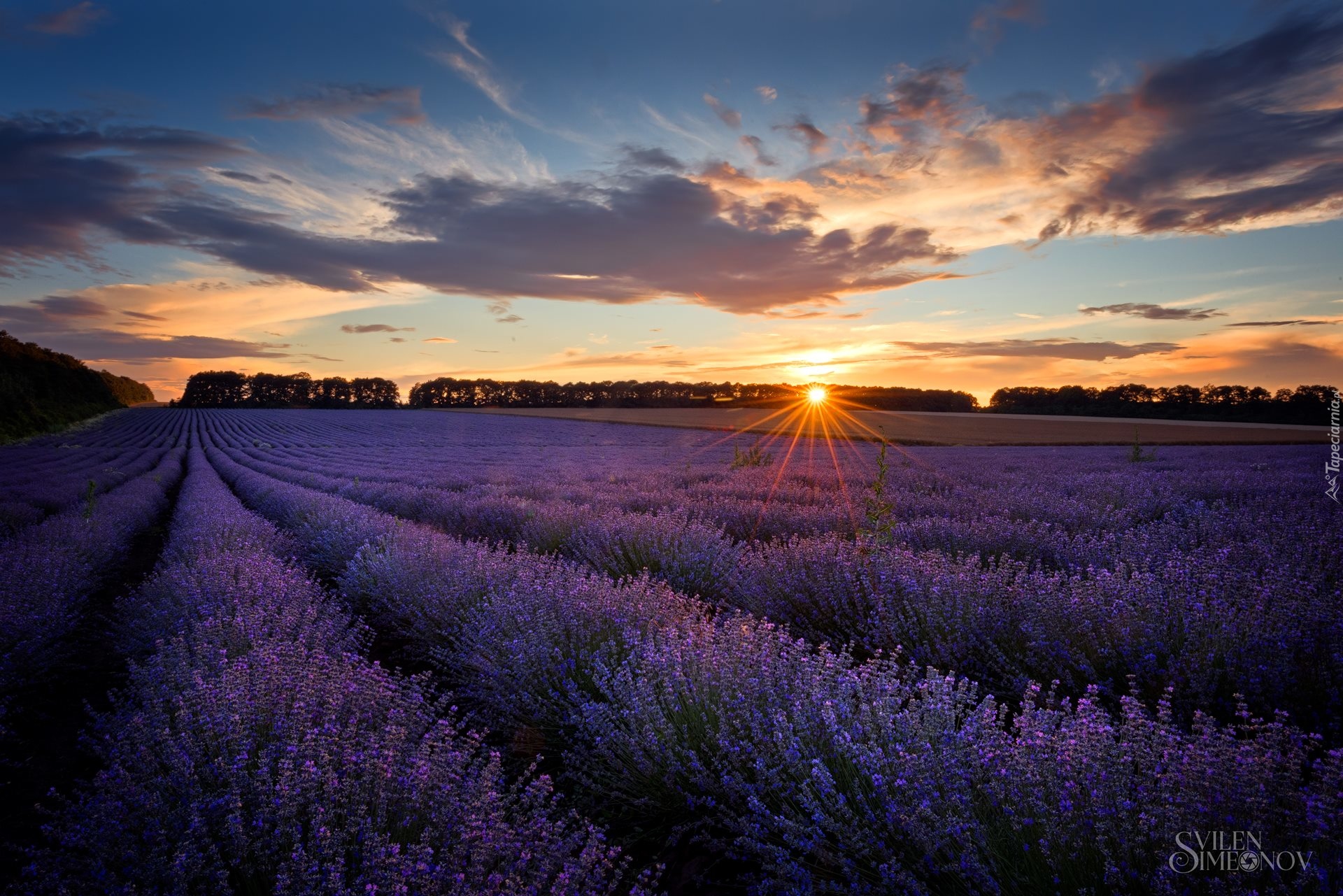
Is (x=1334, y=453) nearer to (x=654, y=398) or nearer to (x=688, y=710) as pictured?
(x=688, y=710)

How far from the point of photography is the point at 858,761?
1730 mm

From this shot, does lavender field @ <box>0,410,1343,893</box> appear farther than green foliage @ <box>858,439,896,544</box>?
No

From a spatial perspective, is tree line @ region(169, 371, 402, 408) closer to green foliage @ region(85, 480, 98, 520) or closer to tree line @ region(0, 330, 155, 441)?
→ tree line @ region(0, 330, 155, 441)

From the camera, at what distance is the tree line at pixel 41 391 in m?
26.8

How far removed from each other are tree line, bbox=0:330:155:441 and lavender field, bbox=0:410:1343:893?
30082 mm

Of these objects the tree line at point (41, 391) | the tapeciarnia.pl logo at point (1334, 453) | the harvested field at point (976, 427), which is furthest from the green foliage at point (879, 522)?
the tree line at point (41, 391)

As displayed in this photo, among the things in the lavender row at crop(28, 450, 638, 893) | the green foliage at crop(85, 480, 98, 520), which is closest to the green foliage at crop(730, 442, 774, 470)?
the green foliage at crop(85, 480, 98, 520)

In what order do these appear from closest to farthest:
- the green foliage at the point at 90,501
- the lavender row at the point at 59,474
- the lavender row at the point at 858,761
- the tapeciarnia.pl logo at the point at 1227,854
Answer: the tapeciarnia.pl logo at the point at 1227,854 → the lavender row at the point at 858,761 → the green foliage at the point at 90,501 → the lavender row at the point at 59,474

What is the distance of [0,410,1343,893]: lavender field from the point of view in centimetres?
144

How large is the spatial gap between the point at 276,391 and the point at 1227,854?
100553 mm

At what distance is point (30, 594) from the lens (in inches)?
156

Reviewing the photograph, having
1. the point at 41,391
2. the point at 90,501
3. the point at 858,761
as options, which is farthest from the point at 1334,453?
the point at 41,391

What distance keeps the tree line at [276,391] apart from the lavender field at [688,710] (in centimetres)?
8649

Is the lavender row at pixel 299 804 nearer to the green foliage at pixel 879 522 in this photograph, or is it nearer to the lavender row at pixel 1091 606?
the lavender row at pixel 1091 606
